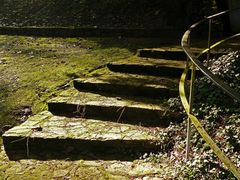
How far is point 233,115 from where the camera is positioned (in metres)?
4.62

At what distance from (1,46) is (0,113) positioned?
443cm

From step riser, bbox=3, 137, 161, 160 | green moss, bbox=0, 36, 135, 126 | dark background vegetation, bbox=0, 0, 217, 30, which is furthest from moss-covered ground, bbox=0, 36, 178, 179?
dark background vegetation, bbox=0, 0, 217, 30

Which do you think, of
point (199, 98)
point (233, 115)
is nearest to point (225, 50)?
point (199, 98)

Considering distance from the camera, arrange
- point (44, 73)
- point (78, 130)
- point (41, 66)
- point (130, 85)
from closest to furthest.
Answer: point (78, 130), point (130, 85), point (44, 73), point (41, 66)

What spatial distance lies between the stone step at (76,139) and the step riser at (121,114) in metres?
0.15

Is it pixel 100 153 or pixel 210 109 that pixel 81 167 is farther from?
pixel 210 109

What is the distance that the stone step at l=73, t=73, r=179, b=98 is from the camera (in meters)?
5.71

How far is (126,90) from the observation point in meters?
5.94

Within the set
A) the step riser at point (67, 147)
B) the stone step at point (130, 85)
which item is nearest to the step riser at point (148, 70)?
the stone step at point (130, 85)

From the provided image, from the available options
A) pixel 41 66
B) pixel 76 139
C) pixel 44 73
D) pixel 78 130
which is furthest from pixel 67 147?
pixel 41 66

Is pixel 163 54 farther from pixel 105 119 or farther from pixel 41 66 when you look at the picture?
pixel 41 66

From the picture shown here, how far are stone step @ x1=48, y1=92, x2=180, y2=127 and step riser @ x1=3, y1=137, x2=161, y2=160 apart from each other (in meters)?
0.52

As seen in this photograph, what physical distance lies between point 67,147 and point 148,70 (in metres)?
2.21

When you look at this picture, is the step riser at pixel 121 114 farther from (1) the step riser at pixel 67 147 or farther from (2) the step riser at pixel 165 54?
(2) the step riser at pixel 165 54
